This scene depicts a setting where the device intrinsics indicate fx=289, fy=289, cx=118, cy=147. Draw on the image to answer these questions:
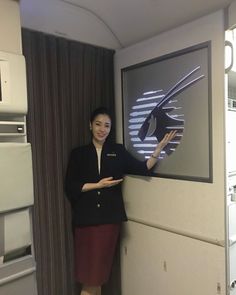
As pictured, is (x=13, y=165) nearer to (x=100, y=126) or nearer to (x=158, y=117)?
(x=100, y=126)

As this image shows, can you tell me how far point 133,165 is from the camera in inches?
79.0

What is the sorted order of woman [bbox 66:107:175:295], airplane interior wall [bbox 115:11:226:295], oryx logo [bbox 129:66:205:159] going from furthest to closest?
woman [bbox 66:107:175:295]
oryx logo [bbox 129:66:205:159]
airplane interior wall [bbox 115:11:226:295]

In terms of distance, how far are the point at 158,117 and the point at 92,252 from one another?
3.26 ft

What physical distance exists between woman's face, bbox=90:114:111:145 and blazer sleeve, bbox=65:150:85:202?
19 cm

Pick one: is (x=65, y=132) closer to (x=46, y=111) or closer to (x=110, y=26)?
(x=46, y=111)

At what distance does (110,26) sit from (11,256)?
161cm

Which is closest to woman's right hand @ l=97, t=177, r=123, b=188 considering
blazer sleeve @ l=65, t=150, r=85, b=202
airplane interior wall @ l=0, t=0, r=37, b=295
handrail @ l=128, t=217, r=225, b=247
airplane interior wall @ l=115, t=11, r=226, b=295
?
blazer sleeve @ l=65, t=150, r=85, b=202

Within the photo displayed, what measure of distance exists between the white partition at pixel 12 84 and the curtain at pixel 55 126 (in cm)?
38

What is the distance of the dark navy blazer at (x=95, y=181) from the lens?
1.90 meters

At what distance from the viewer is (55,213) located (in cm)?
191

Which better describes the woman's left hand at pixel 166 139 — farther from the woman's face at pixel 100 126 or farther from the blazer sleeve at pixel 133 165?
the woman's face at pixel 100 126

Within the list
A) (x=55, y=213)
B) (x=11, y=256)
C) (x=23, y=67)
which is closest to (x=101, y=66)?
(x=23, y=67)

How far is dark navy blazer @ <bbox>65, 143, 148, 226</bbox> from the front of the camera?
6.22ft

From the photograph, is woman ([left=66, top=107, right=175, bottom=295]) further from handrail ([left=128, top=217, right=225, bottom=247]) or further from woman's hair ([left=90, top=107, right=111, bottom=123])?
handrail ([left=128, top=217, right=225, bottom=247])
